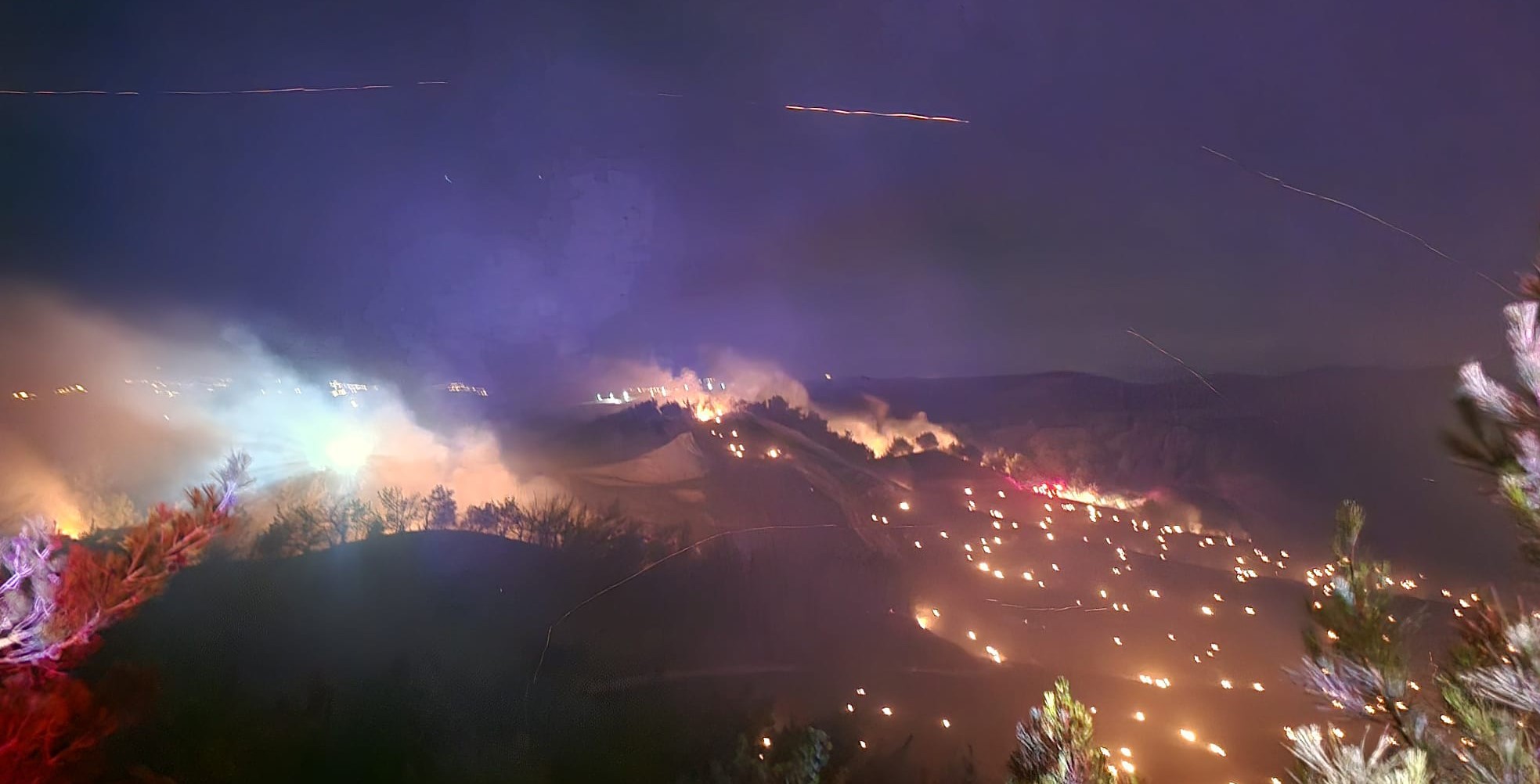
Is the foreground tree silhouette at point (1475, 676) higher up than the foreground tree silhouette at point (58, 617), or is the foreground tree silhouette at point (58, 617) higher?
the foreground tree silhouette at point (1475, 676)

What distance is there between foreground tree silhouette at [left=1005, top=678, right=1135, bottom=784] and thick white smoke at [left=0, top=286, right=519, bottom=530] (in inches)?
162

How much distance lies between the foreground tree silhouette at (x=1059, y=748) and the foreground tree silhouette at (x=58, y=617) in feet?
10.3

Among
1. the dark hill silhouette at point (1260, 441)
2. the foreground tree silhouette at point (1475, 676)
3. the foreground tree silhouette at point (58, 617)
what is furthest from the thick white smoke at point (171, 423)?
the foreground tree silhouette at point (1475, 676)

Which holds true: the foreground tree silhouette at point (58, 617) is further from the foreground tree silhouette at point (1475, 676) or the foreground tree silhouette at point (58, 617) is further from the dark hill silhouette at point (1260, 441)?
the dark hill silhouette at point (1260, 441)

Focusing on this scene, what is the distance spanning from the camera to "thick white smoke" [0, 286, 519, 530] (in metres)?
3.21

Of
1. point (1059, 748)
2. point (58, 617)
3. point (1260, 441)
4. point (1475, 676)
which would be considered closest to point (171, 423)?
point (58, 617)

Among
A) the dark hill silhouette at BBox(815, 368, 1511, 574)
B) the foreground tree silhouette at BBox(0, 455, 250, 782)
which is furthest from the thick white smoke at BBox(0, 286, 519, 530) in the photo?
the dark hill silhouette at BBox(815, 368, 1511, 574)

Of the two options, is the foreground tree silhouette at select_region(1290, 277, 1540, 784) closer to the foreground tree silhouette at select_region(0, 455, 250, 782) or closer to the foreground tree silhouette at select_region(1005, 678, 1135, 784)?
the foreground tree silhouette at select_region(1005, 678, 1135, 784)

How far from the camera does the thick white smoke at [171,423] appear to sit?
126 inches

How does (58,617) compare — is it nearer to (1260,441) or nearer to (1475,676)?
(1475,676)

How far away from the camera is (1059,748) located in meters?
1.55

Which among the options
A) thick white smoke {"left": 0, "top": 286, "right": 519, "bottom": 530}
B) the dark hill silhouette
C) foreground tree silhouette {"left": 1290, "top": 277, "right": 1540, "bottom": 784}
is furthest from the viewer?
the dark hill silhouette

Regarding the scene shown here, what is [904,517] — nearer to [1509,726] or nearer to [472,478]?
[472,478]

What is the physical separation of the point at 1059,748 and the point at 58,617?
3.26 m
